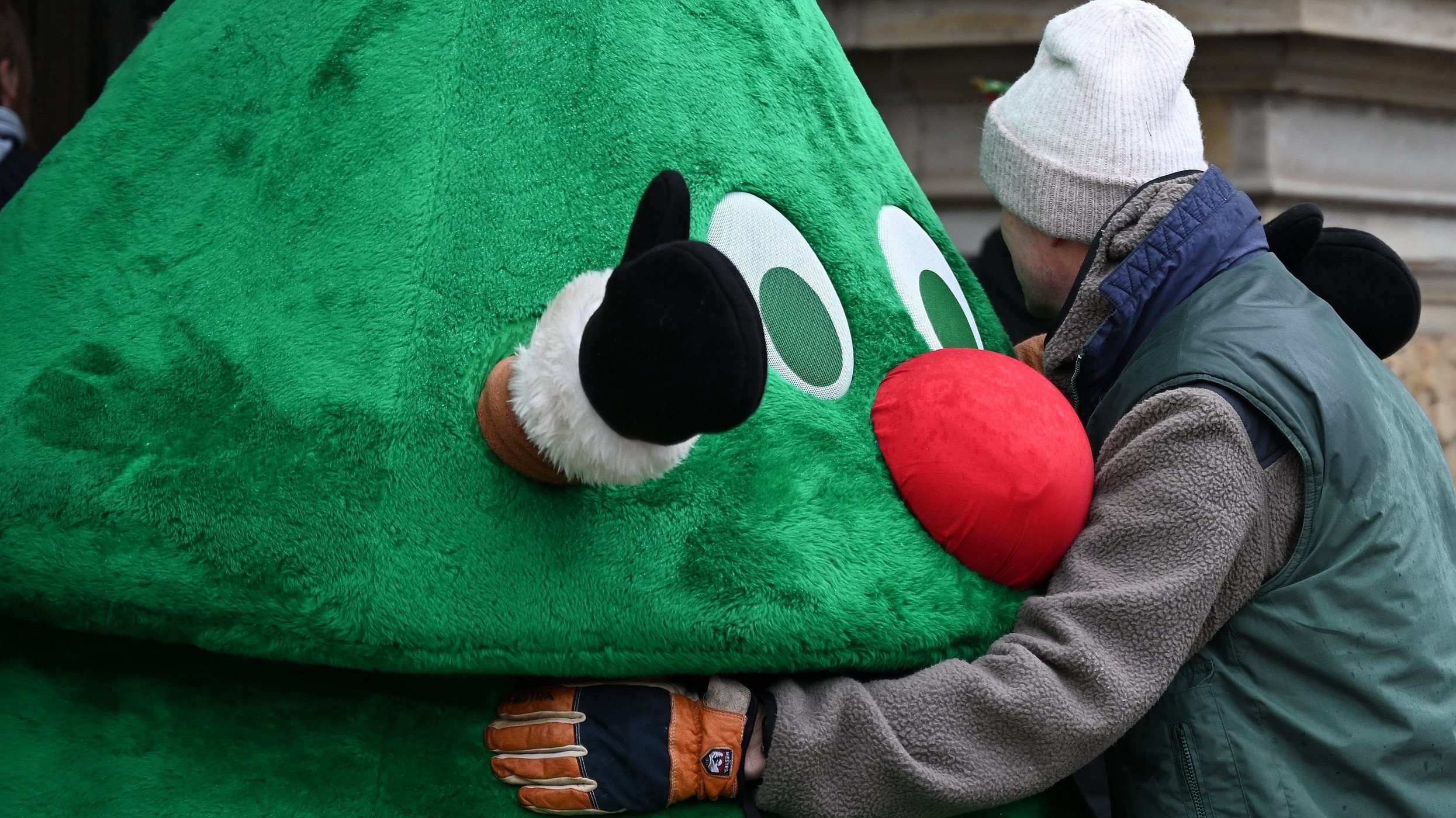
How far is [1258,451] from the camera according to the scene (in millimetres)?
1550

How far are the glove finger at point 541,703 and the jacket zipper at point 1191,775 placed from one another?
682 millimetres

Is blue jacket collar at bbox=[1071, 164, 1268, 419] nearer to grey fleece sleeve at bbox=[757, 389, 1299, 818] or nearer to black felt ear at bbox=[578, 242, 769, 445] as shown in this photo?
grey fleece sleeve at bbox=[757, 389, 1299, 818]

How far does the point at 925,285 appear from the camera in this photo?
6.02 ft

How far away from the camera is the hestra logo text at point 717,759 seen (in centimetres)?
145

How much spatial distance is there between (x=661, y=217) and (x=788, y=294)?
16.0 inches

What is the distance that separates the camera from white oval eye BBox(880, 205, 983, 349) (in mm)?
1772

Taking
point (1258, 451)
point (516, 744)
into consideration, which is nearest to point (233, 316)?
point (516, 744)

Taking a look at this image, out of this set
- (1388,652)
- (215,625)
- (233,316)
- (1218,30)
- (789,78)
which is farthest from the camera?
(1218,30)

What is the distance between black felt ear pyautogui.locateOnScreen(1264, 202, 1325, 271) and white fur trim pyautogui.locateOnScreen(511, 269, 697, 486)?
1.02 meters

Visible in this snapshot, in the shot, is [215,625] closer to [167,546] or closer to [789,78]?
[167,546]

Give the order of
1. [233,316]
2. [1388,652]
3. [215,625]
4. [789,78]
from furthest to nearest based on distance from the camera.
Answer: [789,78]
[1388,652]
[233,316]
[215,625]

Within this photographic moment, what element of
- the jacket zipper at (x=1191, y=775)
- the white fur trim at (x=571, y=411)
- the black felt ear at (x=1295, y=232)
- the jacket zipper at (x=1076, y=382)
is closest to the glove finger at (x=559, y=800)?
the white fur trim at (x=571, y=411)

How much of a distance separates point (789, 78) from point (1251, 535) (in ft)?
2.52

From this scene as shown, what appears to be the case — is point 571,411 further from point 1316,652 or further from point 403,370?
point 1316,652
